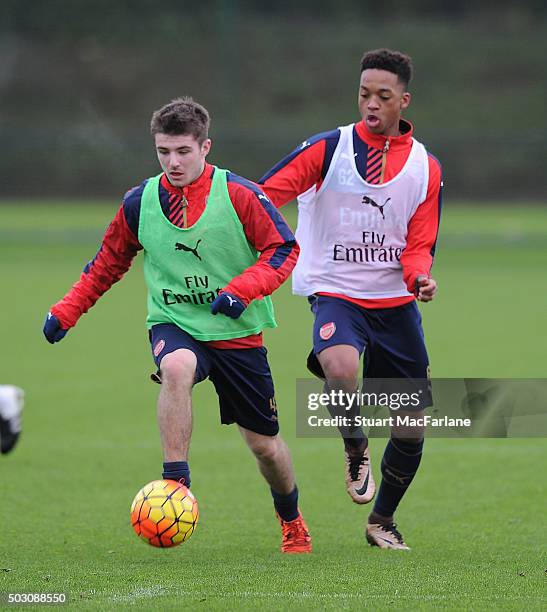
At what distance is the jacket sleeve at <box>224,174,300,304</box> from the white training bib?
23.9 inches

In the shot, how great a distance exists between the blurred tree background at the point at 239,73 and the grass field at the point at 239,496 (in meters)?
20.2

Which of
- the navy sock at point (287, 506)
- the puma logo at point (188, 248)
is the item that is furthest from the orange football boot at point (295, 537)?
the puma logo at point (188, 248)

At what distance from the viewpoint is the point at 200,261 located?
20.6 feet

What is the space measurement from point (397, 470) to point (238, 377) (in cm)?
121

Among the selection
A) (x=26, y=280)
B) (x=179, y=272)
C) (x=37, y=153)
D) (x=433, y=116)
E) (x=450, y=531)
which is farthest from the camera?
(x=433, y=116)

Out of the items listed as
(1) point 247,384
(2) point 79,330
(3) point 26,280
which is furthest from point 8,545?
(3) point 26,280

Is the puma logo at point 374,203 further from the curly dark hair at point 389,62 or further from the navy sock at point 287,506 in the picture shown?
the navy sock at point 287,506

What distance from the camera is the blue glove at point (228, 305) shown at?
596 cm

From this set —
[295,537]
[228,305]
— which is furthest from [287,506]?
[228,305]

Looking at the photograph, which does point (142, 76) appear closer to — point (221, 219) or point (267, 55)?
point (267, 55)

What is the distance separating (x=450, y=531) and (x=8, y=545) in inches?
99.7

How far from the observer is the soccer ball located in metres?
5.64

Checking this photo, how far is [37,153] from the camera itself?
3797 centimetres

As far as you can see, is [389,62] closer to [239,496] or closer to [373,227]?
[373,227]
